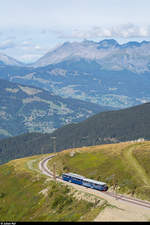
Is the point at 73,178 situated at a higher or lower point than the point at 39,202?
higher

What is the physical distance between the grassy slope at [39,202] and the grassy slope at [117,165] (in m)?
26.9

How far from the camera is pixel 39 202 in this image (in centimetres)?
10769

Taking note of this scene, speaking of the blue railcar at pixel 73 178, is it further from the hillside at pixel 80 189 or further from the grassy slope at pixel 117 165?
the grassy slope at pixel 117 165

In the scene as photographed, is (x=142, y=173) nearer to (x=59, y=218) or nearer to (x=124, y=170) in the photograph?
(x=124, y=170)

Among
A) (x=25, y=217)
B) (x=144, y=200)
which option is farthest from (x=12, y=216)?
(x=144, y=200)

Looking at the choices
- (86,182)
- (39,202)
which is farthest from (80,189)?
(39,202)

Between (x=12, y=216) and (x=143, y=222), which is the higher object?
(x=143, y=222)

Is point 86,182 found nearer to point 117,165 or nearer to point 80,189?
point 80,189

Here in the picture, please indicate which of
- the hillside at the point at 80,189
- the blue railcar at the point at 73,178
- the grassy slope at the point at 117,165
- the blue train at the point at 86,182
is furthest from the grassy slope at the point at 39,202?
the grassy slope at the point at 117,165

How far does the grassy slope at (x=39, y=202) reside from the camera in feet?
287

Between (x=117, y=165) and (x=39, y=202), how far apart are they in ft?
175

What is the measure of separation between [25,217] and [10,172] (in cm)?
6352

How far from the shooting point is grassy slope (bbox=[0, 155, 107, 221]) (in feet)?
287

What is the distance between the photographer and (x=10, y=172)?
162 m
